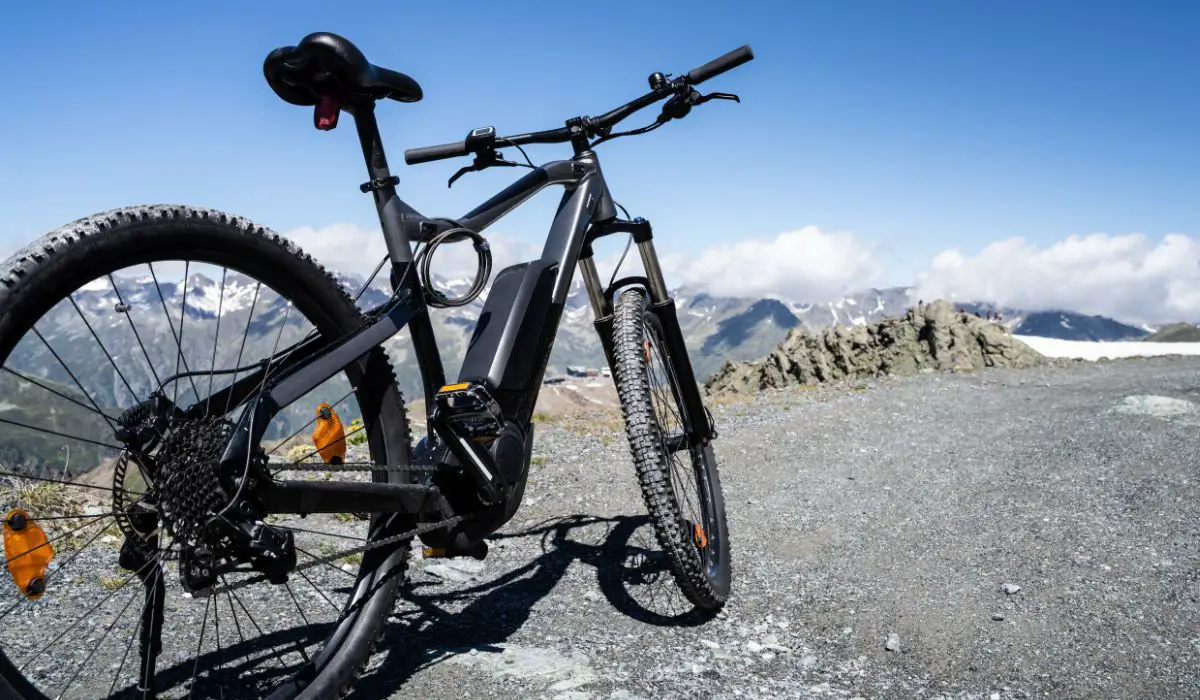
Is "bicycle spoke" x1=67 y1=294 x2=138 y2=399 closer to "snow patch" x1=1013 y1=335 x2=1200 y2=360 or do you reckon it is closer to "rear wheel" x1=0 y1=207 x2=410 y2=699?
"rear wheel" x1=0 y1=207 x2=410 y2=699

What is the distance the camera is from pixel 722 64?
435 cm

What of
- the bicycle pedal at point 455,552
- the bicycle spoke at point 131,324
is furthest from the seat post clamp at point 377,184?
the bicycle pedal at point 455,552

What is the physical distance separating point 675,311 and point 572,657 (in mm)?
2148

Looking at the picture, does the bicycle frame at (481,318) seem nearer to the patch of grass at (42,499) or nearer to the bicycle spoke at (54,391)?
the bicycle spoke at (54,391)

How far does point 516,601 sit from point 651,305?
1938 millimetres

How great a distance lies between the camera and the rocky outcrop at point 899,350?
19047mm

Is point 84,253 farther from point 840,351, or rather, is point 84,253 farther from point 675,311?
point 840,351

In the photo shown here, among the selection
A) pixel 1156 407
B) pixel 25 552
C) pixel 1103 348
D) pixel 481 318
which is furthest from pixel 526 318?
pixel 1103 348

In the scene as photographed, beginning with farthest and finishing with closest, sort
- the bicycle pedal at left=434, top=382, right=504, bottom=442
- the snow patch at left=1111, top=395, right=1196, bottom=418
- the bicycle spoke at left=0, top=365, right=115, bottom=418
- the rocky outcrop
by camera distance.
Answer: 1. the rocky outcrop
2. the snow patch at left=1111, top=395, right=1196, bottom=418
3. the bicycle pedal at left=434, top=382, right=504, bottom=442
4. the bicycle spoke at left=0, top=365, right=115, bottom=418

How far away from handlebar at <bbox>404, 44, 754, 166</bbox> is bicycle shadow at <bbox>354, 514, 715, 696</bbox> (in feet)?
8.30

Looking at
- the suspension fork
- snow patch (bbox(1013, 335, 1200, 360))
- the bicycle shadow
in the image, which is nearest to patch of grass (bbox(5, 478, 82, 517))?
the bicycle shadow

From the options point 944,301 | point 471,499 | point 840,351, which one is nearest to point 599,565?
point 471,499

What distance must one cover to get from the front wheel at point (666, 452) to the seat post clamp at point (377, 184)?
4.63 feet

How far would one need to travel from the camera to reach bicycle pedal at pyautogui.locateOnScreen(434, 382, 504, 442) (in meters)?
3.49
